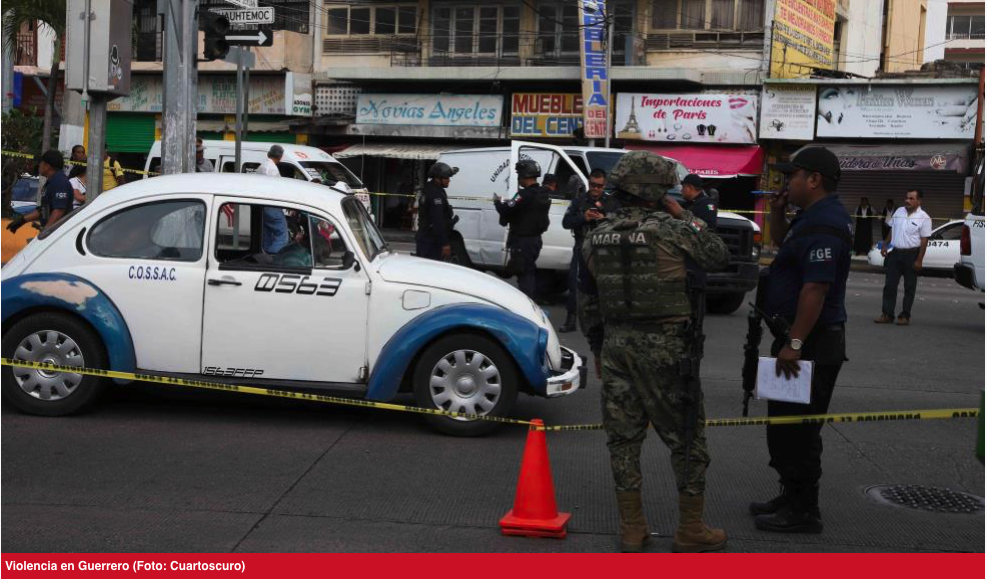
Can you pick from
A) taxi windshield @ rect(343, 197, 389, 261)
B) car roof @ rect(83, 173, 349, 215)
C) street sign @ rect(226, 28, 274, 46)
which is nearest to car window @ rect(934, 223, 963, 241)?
street sign @ rect(226, 28, 274, 46)

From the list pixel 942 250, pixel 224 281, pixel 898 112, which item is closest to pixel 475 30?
pixel 898 112

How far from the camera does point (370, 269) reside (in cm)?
752

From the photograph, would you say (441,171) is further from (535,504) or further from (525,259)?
(535,504)

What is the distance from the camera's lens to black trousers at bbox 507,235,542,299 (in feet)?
42.0

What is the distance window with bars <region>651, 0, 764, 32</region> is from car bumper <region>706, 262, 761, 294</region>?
17667mm

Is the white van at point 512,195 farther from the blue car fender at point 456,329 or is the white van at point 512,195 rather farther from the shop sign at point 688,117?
the shop sign at point 688,117

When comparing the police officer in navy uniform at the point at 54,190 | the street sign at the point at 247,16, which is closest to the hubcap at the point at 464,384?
the police officer in navy uniform at the point at 54,190

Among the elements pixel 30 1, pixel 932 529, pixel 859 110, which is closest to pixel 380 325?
pixel 932 529

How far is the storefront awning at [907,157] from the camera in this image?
27688 mm

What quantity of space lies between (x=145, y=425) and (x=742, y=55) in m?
25.1

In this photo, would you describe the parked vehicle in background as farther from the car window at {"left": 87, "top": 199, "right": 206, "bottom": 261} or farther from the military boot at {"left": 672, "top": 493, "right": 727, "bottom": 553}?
the military boot at {"left": 672, "top": 493, "right": 727, "bottom": 553}

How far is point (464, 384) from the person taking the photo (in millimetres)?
7367

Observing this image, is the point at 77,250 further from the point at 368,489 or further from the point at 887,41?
the point at 887,41

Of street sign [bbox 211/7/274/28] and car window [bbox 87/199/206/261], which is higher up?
street sign [bbox 211/7/274/28]
